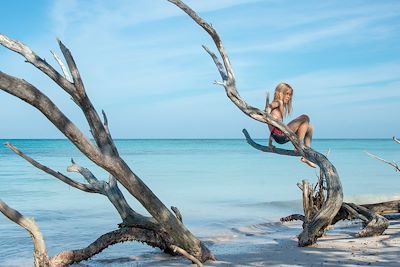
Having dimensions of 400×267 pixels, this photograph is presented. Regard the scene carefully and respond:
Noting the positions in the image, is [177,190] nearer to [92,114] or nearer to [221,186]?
[221,186]

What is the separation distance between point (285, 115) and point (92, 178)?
2.66m

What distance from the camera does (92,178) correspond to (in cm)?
643

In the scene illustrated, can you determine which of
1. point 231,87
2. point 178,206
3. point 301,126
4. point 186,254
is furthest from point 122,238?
point 178,206

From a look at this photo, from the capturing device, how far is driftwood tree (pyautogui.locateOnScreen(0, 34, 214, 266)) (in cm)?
466

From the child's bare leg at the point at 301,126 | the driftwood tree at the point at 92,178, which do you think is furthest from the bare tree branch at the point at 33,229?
the child's bare leg at the point at 301,126

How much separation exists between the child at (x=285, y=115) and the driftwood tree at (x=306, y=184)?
0.20 metres

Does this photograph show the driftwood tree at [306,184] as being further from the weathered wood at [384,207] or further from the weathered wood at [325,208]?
the weathered wood at [384,207]

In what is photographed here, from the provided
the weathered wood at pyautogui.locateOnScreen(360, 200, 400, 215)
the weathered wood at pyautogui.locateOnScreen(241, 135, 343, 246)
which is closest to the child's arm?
the weathered wood at pyautogui.locateOnScreen(241, 135, 343, 246)

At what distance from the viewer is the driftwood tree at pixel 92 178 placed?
466 centimetres

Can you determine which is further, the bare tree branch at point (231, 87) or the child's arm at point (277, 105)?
the child's arm at point (277, 105)

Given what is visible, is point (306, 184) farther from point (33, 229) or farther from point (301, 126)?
point (33, 229)

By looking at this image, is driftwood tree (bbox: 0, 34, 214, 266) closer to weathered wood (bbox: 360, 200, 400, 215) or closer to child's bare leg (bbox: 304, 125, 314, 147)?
child's bare leg (bbox: 304, 125, 314, 147)

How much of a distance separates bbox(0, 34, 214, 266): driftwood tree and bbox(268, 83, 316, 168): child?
2.06 meters

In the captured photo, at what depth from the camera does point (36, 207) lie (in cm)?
1316
